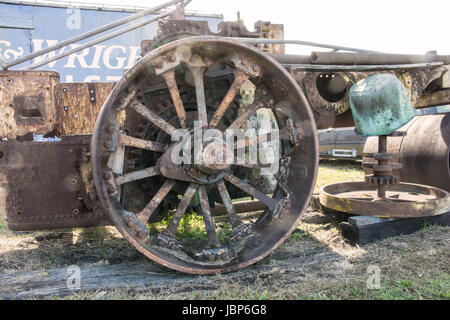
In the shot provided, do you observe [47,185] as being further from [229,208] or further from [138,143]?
[229,208]

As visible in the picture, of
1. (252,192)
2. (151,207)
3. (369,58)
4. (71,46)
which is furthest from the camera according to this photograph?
(71,46)

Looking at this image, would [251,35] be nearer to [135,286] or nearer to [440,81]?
[440,81]

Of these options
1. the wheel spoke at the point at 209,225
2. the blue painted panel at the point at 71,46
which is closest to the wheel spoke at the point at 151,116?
the wheel spoke at the point at 209,225

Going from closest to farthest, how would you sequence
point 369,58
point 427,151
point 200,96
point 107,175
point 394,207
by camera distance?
point 107,175, point 200,96, point 394,207, point 369,58, point 427,151

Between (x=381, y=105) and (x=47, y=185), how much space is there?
254cm

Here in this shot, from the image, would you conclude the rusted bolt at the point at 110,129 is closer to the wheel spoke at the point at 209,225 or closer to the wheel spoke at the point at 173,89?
the wheel spoke at the point at 173,89

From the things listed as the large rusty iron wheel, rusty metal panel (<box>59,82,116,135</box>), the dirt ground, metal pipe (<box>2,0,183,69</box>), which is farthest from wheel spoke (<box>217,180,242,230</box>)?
metal pipe (<box>2,0,183,69</box>)

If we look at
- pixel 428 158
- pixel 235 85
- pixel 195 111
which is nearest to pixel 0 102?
pixel 195 111

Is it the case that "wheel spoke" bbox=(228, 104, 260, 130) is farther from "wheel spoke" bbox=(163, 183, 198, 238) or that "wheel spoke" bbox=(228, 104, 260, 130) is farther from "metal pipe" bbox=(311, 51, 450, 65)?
"metal pipe" bbox=(311, 51, 450, 65)

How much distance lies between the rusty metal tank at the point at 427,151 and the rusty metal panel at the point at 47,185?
269cm

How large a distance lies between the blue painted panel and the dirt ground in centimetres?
843

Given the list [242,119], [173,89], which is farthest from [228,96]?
[173,89]

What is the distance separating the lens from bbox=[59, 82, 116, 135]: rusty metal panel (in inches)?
101

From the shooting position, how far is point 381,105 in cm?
265
